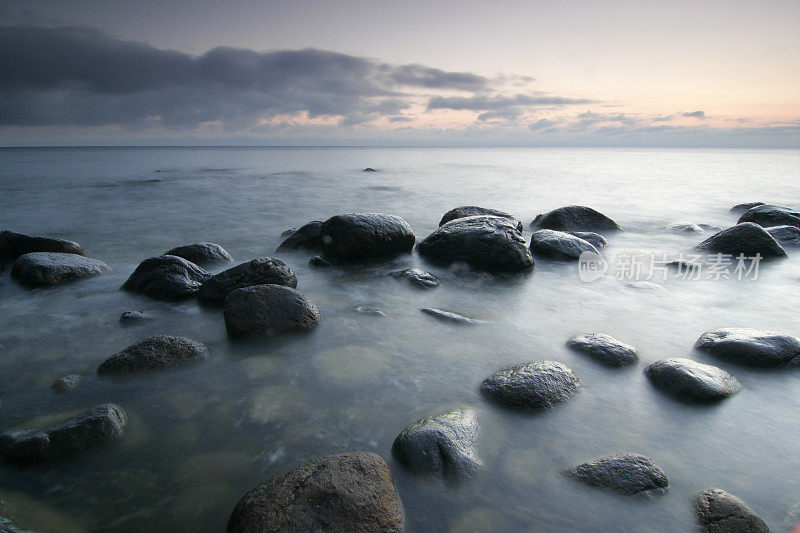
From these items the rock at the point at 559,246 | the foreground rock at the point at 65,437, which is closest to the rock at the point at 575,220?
the rock at the point at 559,246

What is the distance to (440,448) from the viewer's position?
2.32 meters

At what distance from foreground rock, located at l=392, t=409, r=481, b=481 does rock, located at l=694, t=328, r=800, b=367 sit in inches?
91.0

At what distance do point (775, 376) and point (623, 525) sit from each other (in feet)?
6.99

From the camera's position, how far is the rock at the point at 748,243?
662 cm

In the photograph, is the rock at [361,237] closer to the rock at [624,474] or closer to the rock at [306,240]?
the rock at [306,240]

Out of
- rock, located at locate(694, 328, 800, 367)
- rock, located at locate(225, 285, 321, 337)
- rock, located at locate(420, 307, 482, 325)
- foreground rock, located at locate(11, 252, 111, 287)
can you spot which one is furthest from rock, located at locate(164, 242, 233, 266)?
rock, located at locate(694, 328, 800, 367)

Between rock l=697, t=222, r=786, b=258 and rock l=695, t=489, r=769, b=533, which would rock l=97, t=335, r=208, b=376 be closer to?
rock l=695, t=489, r=769, b=533

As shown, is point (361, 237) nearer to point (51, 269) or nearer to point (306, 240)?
point (306, 240)

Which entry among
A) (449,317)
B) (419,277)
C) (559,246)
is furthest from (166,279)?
(559,246)

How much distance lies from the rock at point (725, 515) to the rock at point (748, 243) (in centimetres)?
600

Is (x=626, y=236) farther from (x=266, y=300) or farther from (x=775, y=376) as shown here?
(x=266, y=300)

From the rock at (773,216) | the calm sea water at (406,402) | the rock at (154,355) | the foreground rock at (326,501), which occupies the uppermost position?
the rock at (773,216)

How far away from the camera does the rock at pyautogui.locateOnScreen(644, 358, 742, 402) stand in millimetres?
2906

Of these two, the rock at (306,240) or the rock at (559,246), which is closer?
the rock at (559,246)
